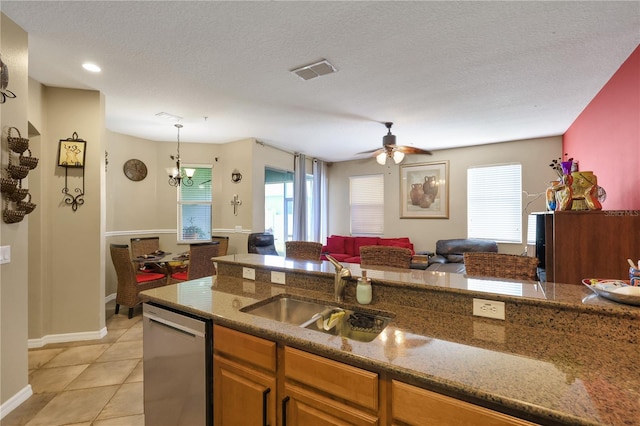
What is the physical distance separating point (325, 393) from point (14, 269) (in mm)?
2490

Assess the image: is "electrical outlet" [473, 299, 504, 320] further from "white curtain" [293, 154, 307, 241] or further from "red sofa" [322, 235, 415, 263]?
"white curtain" [293, 154, 307, 241]

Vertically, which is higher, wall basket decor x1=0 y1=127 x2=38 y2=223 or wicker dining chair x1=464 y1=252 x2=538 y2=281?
wall basket decor x1=0 y1=127 x2=38 y2=223

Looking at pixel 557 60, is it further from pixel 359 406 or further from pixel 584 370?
pixel 359 406

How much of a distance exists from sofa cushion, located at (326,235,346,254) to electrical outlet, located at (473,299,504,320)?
5126 mm

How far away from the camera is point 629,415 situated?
731 mm

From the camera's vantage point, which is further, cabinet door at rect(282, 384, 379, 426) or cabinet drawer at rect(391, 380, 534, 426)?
cabinet door at rect(282, 384, 379, 426)

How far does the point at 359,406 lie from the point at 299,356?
0.29m

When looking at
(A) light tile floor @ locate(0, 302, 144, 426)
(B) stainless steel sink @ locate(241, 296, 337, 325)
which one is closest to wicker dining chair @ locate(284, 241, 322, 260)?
(B) stainless steel sink @ locate(241, 296, 337, 325)

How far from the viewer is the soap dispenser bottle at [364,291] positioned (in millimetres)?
1590

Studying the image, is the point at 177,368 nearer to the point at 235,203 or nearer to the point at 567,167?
the point at 567,167

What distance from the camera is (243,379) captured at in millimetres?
1394

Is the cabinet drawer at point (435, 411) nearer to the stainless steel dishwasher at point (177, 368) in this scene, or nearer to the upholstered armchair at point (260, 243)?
the stainless steel dishwasher at point (177, 368)

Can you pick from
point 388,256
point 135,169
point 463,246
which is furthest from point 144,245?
point 463,246

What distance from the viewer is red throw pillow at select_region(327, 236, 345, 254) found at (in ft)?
21.3
